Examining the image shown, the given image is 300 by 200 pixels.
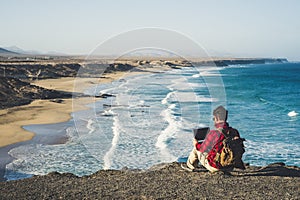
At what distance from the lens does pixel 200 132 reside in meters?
9.23

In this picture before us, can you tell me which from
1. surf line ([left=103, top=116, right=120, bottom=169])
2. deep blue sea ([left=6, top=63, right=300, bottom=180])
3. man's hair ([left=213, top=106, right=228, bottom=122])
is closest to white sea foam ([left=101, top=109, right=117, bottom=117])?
deep blue sea ([left=6, top=63, right=300, bottom=180])

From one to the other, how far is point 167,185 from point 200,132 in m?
1.60

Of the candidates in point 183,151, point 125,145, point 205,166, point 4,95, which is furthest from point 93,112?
point 205,166

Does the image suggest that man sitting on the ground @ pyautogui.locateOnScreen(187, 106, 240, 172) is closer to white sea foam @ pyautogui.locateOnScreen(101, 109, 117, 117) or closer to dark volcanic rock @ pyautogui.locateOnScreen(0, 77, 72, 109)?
white sea foam @ pyautogui.locateOnScreen(101, 109, 117, 117)

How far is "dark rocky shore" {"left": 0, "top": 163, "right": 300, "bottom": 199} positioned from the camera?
306 inches

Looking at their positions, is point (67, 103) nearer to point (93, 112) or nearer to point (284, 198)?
point (93, 112)

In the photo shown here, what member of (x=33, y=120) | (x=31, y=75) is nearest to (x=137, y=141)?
(x=33, y=120)

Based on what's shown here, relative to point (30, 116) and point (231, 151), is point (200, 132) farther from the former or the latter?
point (30, 116)

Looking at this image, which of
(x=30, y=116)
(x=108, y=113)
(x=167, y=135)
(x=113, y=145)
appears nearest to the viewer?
(x=113, y=145)

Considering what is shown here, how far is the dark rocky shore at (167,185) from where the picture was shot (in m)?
7.76

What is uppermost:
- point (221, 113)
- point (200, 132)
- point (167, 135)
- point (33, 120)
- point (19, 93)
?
point (221, 113)

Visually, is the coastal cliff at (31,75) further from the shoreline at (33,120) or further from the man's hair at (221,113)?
the shoreline at (33,120)

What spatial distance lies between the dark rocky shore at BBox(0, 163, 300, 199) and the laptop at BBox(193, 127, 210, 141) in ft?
2.85

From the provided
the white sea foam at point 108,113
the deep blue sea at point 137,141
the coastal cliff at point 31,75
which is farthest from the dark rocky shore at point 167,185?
the white sea foam at point 108,113
